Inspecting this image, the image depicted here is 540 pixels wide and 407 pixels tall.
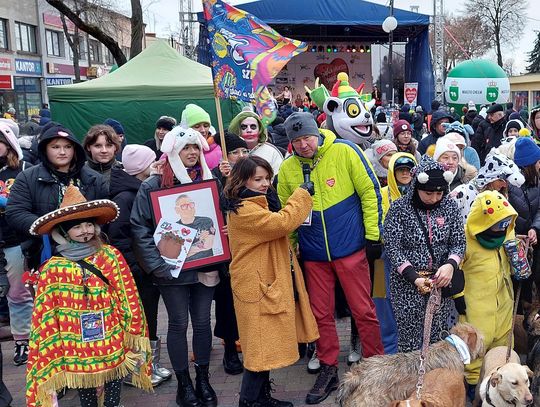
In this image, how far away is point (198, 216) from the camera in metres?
4.15

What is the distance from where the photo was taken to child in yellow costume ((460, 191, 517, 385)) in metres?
3.97

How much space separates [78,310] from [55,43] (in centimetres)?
3786

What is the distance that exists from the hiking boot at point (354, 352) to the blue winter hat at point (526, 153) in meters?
2.05

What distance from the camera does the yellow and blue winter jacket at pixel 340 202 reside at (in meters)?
4.21

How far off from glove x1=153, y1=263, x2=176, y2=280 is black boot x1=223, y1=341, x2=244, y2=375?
47.1 inches

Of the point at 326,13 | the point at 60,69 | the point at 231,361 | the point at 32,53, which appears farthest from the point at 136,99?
the point at 60,69

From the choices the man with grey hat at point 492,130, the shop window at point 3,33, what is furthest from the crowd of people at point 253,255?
the shop window at point 3,33

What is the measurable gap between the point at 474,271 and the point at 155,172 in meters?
2.41

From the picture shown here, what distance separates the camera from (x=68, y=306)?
11.7 ft

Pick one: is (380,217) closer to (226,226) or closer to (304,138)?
(304,138)

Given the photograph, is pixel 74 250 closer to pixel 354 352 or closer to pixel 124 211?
pixel 124 211

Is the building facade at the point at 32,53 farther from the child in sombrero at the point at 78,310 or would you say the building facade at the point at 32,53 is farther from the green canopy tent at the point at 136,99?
the child in sombrero at the point at 78,310

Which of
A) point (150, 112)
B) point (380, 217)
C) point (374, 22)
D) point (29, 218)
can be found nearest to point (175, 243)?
point (29, 218)

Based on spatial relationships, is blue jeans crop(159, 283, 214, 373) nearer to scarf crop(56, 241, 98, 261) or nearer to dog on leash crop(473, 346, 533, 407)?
scarf crop(56, 241, 98, 261)
